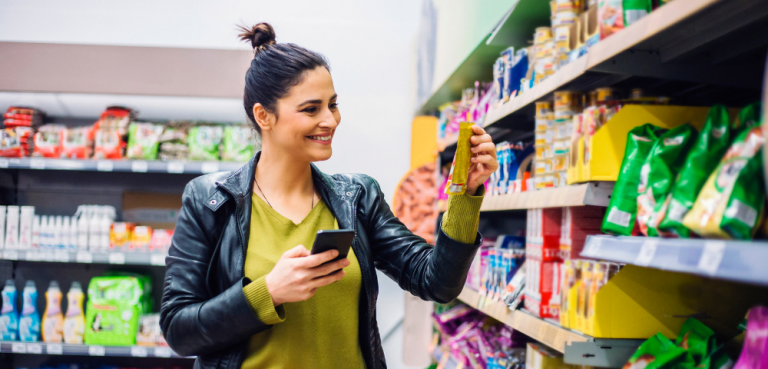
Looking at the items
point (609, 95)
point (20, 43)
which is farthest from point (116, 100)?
point (609, 95)

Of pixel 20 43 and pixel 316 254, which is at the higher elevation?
pixel 20 43

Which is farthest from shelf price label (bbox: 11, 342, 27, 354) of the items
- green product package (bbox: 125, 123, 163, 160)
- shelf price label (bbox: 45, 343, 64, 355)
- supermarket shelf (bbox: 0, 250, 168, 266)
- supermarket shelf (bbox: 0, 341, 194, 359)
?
green product package (bbox: 125, 123, 163, 160)

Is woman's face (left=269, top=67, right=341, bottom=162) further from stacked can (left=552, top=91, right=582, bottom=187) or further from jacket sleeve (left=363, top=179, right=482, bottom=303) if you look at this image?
stacked can (left=552, top=91, right=582, bottom=187)

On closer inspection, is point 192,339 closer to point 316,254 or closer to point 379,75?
point 316,254

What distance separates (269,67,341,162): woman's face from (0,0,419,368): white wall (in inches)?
103

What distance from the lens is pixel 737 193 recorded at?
0.84 meters

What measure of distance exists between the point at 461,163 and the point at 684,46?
559 millimetres

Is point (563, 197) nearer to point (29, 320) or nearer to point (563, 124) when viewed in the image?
point (563, 124)

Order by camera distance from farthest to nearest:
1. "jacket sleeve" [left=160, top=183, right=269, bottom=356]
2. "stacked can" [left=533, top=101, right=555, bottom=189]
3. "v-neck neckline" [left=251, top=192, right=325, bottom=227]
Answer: "stacked can" [left=533, top=101, right=555, bottom=189] → "v-neck neckline" [left=251, top=192, right=325, bottom=227] → "jacket sleeve" [left=160, top=183, right=269, bottom=356]

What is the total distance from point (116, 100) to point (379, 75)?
186cm

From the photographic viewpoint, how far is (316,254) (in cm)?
128

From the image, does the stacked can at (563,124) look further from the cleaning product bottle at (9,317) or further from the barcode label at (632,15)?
the cleaning product bottle at (9,317)

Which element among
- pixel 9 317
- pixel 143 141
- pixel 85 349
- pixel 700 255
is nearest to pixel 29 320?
pixel 9 317

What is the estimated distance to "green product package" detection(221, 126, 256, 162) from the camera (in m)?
3.26
